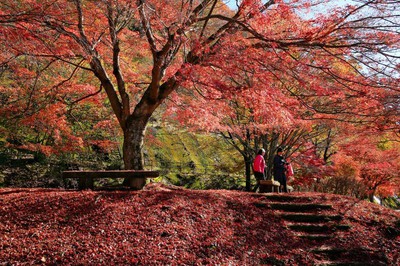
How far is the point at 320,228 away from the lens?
646cm

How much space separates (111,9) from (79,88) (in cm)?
380

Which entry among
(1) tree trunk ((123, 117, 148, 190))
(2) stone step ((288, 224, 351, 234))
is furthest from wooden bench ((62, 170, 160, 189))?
(2) stone step ((288, 224, 351, 234))

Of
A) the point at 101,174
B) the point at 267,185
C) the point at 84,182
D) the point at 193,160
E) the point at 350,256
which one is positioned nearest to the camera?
the point at 350,256

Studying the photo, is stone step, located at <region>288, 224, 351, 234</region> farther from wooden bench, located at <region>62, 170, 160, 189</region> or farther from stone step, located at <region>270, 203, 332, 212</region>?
wooden bench, located at <region>62, 170, 160, 189</region>

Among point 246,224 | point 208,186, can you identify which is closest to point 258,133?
point 208,186

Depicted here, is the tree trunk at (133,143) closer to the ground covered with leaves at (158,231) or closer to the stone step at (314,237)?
the ground covered with leaves at (158,231)

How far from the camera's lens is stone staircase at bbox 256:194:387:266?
18.1ft

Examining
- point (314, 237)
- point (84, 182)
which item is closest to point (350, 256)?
point (314, 237)

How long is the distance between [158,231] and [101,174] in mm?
2129

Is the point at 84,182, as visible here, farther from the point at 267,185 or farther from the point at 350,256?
the point at 350,256

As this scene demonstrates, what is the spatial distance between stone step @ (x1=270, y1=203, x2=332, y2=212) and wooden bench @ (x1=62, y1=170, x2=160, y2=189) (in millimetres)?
2985

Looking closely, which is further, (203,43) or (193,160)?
(193,160)

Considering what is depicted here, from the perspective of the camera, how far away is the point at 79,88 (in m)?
9.53

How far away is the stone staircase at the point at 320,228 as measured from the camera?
18.1 feet
